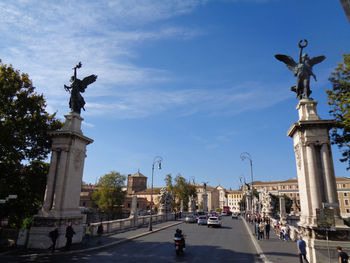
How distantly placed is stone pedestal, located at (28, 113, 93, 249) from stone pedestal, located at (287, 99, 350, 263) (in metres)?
15.7

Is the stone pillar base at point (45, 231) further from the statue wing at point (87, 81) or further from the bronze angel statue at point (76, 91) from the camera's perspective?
the statue wing at point (87, 81)

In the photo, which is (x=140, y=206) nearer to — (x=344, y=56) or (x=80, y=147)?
(x=80, y=147)

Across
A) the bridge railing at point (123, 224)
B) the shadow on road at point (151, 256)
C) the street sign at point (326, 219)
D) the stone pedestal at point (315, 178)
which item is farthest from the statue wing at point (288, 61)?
the bridge railing at point (123, 224)

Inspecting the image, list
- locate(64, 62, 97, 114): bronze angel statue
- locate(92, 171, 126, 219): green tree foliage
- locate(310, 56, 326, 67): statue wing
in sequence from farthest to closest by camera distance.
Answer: locate(92, 171, 126, 219): green tree foliage
locate(64, 62, 97, 114): bronze angel statue
locate(310, 56, 326, 67): statue wing

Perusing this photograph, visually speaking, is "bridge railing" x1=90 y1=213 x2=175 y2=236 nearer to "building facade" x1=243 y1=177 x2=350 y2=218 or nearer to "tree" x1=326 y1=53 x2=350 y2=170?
"tree" x1=326 y1=53 x2=350 y2=170

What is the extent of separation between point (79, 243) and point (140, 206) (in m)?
89.4

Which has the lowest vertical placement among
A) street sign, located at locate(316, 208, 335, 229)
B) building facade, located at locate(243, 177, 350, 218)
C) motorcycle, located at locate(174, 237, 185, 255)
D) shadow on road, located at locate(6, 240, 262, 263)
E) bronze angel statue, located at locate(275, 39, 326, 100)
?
shadow on road, located at locate(6, 240, 262, 263)

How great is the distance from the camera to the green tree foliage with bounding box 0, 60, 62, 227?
1839 cm

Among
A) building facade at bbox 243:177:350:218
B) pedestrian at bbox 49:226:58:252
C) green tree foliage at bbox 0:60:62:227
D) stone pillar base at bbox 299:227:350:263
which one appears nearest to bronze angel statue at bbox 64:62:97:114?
green tree foliage at bbox 0:60:62:227

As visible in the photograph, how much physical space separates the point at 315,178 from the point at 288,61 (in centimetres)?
850

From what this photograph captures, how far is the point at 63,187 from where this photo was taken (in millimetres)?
17438

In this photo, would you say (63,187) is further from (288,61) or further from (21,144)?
(288,61)

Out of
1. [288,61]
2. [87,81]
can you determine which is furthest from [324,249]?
[87,81]

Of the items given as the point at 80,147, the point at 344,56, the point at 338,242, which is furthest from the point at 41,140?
the point at 344,56
